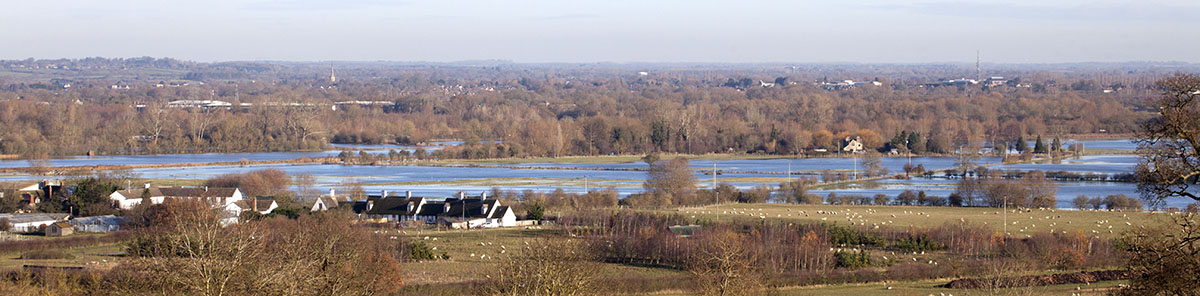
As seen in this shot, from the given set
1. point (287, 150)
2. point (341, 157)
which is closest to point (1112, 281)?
point (341, 157)

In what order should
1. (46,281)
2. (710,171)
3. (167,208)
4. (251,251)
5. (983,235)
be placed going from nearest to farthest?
(251,251)
(46,281)
(983,235)
(167,208)
(710,171)

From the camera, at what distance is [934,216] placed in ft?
68.5

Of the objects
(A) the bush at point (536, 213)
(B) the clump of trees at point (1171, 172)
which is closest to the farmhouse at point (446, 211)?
(A) the bush at point (536, 213)

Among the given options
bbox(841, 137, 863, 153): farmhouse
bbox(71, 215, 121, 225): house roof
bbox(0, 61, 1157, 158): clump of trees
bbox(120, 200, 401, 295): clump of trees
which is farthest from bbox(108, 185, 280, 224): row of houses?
bbox(841, 137, 863, 153): farmhouse

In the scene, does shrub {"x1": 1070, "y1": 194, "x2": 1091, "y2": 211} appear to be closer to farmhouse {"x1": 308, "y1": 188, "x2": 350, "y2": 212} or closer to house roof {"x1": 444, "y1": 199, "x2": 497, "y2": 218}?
house roof {"x1": 444, "y1": 199, "x2": 497, "y2": 218}

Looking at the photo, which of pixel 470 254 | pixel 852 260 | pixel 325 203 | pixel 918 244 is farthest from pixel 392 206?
pixel 852 260

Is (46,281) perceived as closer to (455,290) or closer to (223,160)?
(455,290)

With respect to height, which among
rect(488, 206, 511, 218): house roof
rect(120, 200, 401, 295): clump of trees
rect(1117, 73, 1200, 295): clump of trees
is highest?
rect(1117, 73, 1200, 295): clump of trees

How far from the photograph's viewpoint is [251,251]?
7.78m

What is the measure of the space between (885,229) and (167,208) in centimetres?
1134

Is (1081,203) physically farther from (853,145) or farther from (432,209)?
(853,145)

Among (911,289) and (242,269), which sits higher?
(242,269)

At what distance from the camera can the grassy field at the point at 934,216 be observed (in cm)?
1880

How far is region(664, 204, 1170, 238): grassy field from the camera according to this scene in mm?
18797
